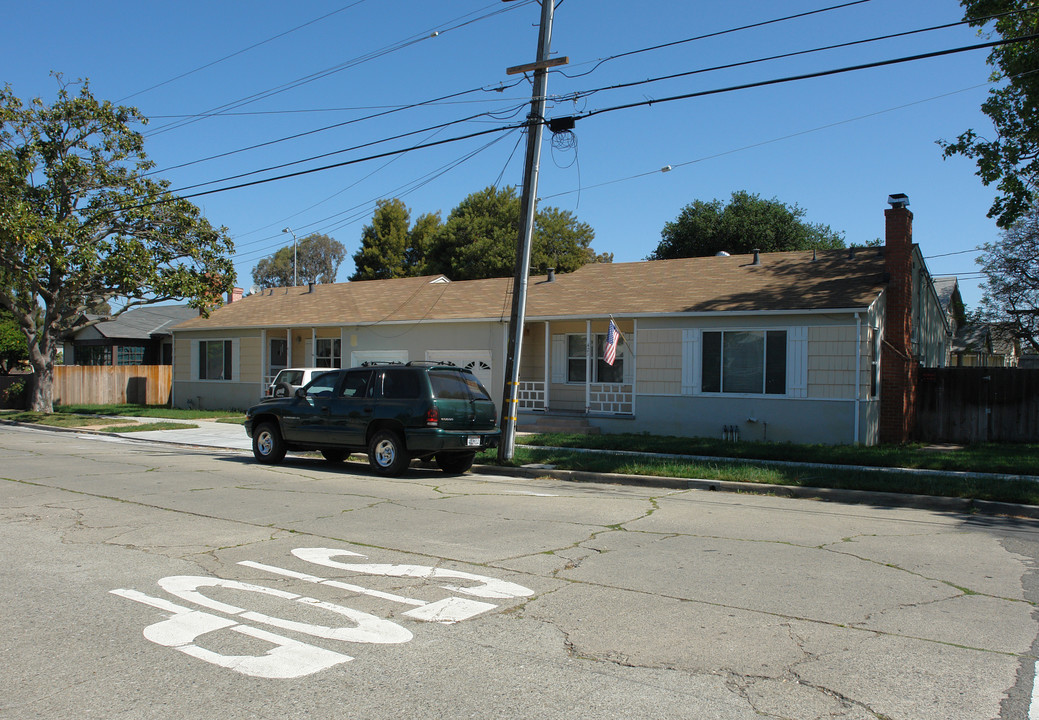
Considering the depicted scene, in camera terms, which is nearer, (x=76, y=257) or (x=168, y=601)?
(x=168, y=601)

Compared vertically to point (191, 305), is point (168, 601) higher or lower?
lower

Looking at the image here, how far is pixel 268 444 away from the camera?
15227 mm

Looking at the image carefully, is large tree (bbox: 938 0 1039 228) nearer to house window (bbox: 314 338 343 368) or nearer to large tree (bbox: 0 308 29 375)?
house window (bbox: 314 338 343 368)

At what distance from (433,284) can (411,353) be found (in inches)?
163

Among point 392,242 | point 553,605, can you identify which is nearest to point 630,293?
point 553,605

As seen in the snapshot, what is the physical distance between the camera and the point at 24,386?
32156mm

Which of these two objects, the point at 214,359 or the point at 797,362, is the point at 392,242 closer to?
the point at 214,359

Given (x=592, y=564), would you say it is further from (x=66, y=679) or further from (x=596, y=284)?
(x=596, y=284)

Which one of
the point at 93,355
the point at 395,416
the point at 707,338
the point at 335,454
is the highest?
the point at 707,338

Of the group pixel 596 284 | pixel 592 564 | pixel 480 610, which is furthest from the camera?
pixel 596 284

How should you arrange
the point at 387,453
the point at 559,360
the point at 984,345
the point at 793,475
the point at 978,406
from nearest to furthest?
the point at 793,475 → the point at 387,453 → the point at 978,406 → the point at 559,360 → the point at 984,345

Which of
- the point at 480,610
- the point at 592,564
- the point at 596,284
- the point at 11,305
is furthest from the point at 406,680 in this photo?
the point at 11,305

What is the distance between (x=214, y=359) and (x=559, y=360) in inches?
580

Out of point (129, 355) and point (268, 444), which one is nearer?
point (268, 444)
